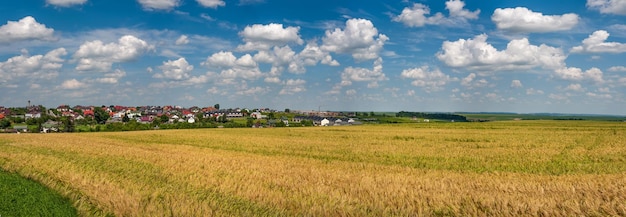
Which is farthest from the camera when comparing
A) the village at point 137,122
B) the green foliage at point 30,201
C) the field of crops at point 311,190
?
the village at point 137,122

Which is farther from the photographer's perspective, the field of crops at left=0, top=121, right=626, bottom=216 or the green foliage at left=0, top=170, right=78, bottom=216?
the green foliage at left=0, top=170, right=78, bottom=216

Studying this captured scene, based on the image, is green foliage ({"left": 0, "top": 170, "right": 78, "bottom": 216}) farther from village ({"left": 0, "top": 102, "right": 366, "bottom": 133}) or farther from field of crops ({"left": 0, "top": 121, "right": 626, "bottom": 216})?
village ({"left": 0, "top": 102, "right": 366, "bottom": 133})

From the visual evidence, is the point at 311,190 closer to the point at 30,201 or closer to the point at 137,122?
the point at 30,201

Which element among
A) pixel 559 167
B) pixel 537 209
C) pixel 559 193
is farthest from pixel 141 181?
pixel 559 167

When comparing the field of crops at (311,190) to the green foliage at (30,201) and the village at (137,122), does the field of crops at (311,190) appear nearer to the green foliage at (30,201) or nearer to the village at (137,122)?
the green foliage at (30,201)

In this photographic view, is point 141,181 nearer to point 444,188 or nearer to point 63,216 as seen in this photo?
point 63,216

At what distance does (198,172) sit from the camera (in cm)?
1397

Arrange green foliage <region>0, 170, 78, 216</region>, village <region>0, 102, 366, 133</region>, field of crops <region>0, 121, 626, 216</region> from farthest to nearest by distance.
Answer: village <region>0, 102, 366, 133</region>
green foliage <region>0, 170, 78, 216</region>
field of crops <region>0, 121, 626, 216</region>

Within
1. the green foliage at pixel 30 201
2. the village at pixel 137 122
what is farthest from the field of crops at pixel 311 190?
the village at pixel 137 122

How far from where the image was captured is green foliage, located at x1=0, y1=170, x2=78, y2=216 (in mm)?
8383

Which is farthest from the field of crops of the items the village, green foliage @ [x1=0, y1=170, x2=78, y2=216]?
the village

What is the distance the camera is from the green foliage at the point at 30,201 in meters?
8.38

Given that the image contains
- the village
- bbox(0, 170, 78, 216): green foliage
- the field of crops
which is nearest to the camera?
the field of crops

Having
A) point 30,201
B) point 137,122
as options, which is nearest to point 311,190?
point 30,201
